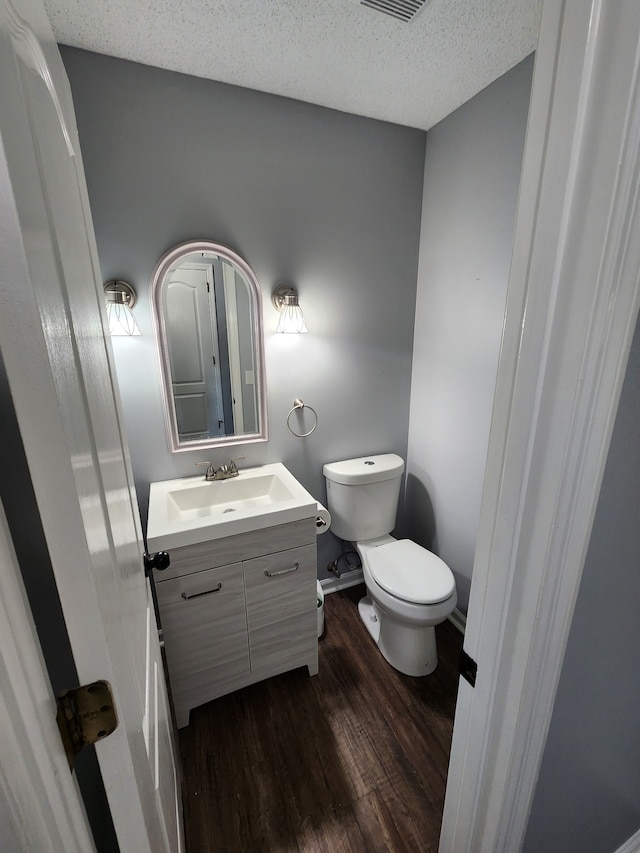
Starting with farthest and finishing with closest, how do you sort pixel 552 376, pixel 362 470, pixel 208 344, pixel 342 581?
pixel 342 581, pixel 362 470, pixel 208 344, pixel 552 376

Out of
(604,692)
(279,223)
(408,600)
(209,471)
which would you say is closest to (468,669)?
(604,692)

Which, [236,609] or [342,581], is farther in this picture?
[342,581]

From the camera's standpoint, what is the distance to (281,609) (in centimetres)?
146

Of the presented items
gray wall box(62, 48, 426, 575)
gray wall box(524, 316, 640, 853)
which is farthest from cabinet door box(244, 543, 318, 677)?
gray wall box(524, 316, 640, 853)

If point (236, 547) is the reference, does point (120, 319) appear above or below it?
above

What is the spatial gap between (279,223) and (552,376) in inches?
56.4

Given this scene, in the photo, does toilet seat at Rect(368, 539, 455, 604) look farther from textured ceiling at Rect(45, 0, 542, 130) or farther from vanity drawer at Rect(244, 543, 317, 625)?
textured ceiling at Rect(45, 0, 542, 130)

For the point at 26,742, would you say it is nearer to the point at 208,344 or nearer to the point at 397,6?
the point at 208,344

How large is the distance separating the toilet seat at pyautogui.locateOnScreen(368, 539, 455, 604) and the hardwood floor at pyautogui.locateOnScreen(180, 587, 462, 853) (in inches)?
17.6

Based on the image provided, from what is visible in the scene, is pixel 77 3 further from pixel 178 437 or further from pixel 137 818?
pixel 137 818

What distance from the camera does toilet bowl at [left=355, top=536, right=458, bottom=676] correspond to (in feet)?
4.80

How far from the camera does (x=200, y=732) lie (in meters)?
1.39

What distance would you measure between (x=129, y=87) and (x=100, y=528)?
1.59 m

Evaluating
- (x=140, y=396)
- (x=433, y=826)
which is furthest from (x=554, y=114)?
(x=433, y=826)
